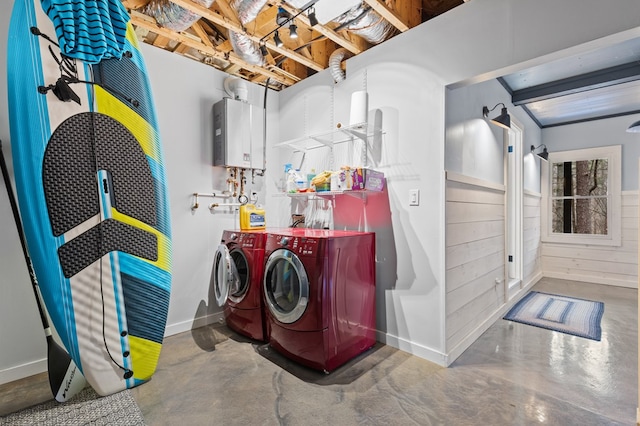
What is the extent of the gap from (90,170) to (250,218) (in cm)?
128

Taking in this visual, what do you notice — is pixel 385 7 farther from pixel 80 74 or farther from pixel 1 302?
pixel 1 302

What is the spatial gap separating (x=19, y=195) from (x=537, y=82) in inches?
186

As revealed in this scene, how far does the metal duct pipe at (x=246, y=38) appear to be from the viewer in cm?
208

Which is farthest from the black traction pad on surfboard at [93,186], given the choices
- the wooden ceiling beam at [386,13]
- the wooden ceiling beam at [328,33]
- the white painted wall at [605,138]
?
the white painted wall at [605,138]

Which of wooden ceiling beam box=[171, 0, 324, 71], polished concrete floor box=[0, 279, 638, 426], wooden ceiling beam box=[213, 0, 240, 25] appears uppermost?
wooden ceiling beam box=[213, 0, 240, 25]

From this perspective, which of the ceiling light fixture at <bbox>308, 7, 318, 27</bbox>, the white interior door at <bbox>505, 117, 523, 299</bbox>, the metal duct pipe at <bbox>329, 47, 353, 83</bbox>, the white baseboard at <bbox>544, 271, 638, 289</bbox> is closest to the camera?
the ceiling light fixture at <bbox>308, 7, 318, 27</bbox>

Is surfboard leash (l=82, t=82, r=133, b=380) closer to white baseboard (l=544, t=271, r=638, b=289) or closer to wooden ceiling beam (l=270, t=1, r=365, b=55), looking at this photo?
wooden ceiling beam (l=270, t=1, r=365, b=55)

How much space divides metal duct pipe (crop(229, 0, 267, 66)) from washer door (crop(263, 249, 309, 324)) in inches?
67.3

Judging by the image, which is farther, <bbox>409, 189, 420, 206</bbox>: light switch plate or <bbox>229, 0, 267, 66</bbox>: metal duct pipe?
<bbox>409, 189, 420, 206</bbox>: light switch plate

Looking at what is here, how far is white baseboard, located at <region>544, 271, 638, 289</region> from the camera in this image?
14.1ft

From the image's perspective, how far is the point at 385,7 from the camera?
2070 mm

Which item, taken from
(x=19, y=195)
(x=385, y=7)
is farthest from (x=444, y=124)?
(x=19, y=195)

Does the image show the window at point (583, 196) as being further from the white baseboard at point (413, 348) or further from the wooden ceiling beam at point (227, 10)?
the wooden ceiling beam at point (227, 10)

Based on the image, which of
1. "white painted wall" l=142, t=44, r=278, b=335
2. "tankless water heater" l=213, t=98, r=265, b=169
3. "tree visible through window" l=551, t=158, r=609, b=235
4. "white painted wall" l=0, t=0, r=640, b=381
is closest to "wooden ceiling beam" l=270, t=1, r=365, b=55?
"white painted wall" l=0, t=0, r=640, b=381
